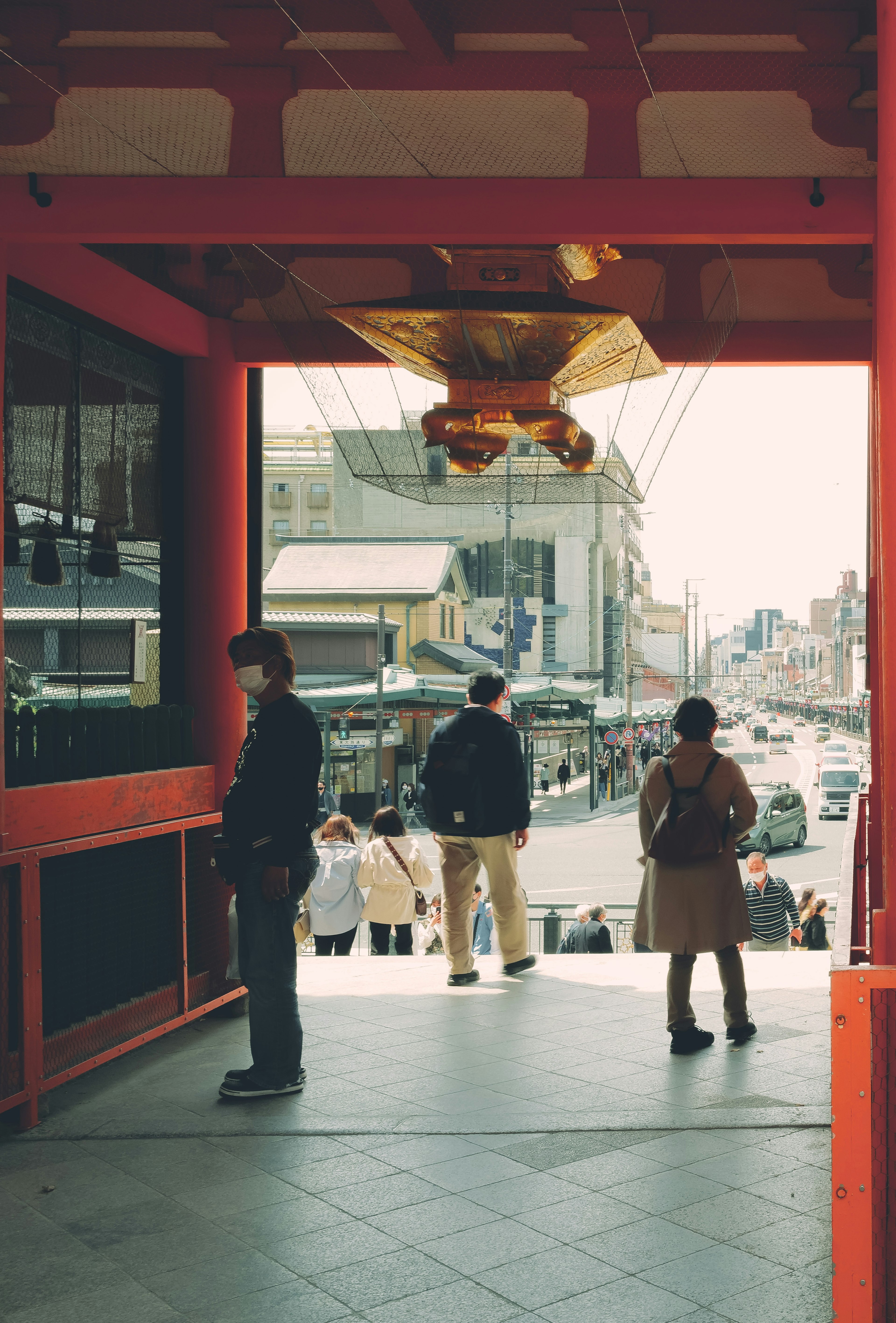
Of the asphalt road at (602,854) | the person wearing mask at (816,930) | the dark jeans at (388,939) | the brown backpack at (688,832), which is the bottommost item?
the asphalt road at (602,854)

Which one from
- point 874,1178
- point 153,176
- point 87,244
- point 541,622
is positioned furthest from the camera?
point 541,622

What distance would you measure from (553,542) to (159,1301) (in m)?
18.6

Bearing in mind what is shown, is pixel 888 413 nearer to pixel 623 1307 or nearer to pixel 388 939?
pixel 623 1307

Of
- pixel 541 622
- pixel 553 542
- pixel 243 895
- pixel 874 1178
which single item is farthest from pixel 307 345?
pixel 541 622

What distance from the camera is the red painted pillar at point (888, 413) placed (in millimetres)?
2543

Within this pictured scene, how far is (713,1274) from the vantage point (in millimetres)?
2988

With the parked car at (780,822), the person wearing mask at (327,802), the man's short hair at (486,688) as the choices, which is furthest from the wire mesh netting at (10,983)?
the parked car at (780,822)

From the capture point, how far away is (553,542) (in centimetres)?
2094

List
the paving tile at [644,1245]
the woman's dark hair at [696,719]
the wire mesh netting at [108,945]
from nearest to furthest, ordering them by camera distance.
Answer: the paving tile at [644,1245] < the wire mesh netting at [108,945] < the woman's dark hair at [696,719]

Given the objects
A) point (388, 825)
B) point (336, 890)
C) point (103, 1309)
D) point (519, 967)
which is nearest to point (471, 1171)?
point (103, 1309)

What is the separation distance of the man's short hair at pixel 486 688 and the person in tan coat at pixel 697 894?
1.39 m

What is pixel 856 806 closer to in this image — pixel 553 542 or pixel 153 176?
pixel 153 176

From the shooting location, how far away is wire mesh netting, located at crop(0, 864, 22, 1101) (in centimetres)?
411

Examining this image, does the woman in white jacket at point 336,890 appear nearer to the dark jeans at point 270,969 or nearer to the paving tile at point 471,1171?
the dark jeans at point 270,969
